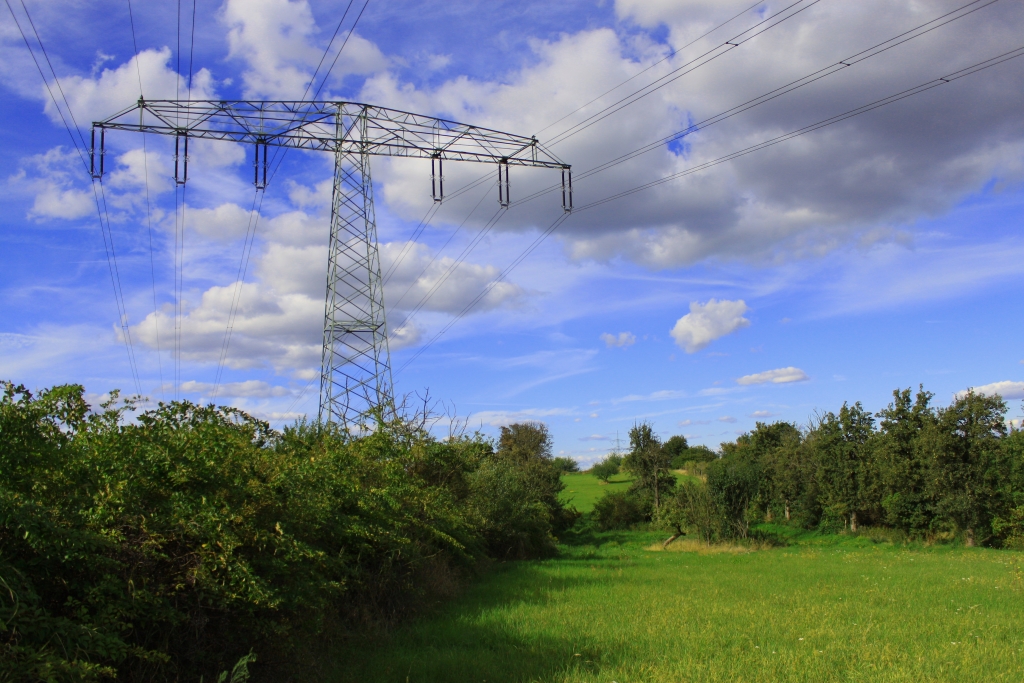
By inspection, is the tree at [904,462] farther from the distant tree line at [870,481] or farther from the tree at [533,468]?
the tree at [533,468]

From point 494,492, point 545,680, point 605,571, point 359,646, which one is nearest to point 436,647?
point 359,646

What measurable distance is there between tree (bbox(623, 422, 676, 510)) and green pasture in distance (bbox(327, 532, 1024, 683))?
32.0 m

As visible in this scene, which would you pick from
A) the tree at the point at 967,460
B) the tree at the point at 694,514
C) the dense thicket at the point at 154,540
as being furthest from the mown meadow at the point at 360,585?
the tree at the point at 694,514

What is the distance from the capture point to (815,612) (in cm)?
1452

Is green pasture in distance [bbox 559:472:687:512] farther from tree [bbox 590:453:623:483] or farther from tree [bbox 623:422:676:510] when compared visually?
tree [bbox 623:422:676:510]

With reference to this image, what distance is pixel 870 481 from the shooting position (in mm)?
41312

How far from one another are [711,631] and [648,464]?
43.9 meters

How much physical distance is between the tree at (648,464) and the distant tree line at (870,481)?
Answer: 82 mm

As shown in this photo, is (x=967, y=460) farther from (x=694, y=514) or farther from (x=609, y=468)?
(x=609, y=468)

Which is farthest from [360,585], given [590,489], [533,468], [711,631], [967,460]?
[590,489]

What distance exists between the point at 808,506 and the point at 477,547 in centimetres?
3310

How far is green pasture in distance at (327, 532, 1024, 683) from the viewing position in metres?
9.47

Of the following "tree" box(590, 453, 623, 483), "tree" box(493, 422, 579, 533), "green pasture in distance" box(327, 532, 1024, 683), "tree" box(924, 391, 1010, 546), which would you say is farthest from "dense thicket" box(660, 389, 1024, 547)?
"tree" box(590, 453, 623, 483)

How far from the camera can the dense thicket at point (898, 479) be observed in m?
35.3
